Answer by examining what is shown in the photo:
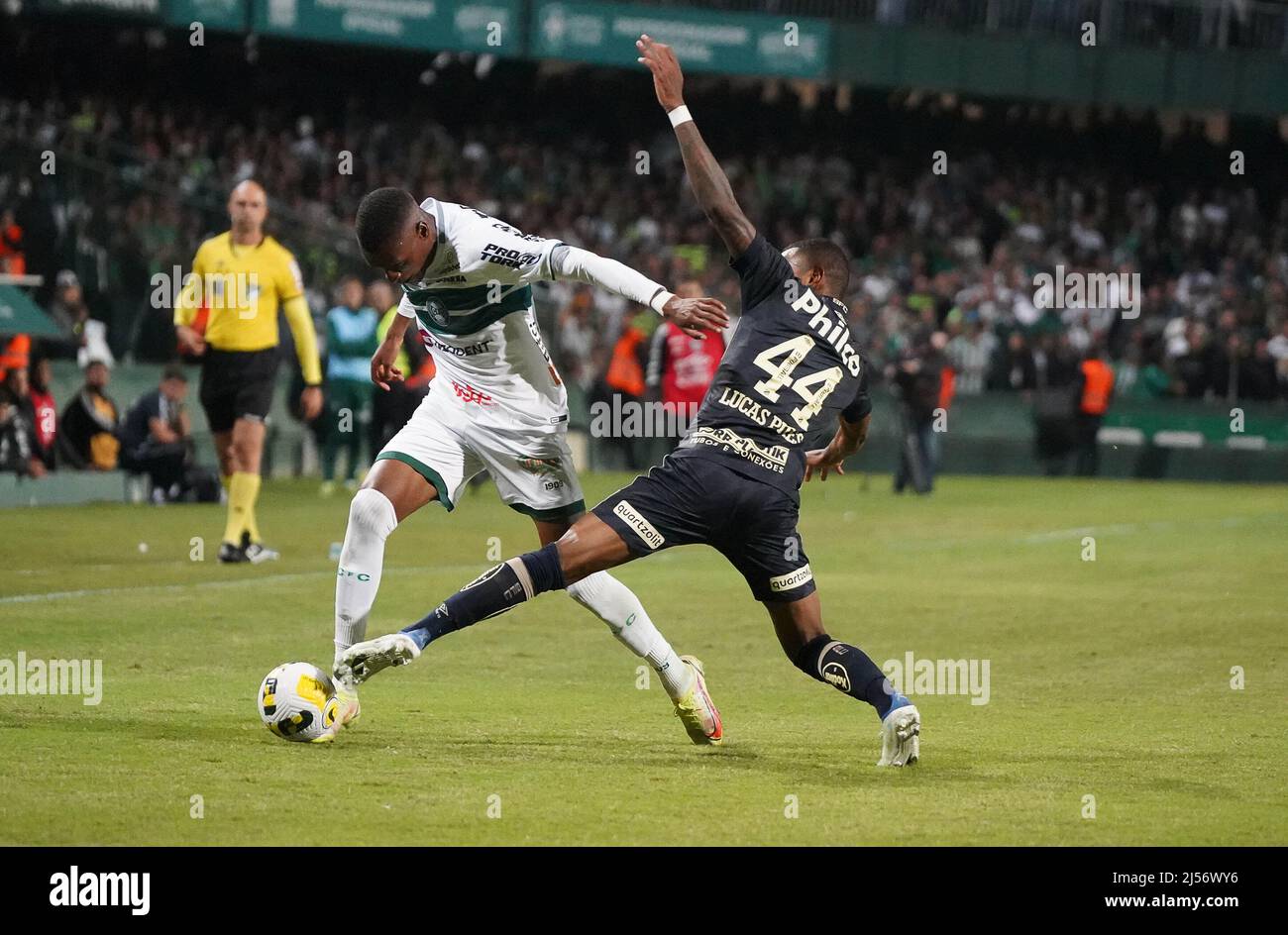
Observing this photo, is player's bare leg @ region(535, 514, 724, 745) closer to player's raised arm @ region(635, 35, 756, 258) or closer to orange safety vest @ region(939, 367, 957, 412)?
player's raised arm @ region(635, 35, 756, 258)

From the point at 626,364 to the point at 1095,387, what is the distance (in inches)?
295

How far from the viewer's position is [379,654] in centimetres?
666

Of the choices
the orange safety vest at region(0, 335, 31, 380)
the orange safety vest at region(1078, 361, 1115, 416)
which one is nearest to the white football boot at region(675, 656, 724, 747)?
the orange safety vest at region(0, 335, 31, 380)

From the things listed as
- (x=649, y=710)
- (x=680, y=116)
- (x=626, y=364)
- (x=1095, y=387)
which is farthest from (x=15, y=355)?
(x=1095, y=387)

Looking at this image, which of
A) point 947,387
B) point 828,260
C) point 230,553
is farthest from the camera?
point 947,387

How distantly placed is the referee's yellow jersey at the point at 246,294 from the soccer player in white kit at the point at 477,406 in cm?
518

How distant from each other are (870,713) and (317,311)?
56.0 feet

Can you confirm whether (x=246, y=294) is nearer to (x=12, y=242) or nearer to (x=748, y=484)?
(x=748, y=484)

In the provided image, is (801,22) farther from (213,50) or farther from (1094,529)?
(1094,529)

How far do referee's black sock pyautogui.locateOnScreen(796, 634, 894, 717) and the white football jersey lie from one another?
1622 millimetres

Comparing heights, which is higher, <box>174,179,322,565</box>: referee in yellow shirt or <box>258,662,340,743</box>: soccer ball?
<box>174,179,322,565</box>: referee in yellow shirt

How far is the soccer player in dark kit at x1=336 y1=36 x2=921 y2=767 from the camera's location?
22.6 ft

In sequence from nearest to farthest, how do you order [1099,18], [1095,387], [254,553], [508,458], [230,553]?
1. [508,458]
2. [230,553]
3. [254,553]
4. [1095,387]
5. [1099,18]

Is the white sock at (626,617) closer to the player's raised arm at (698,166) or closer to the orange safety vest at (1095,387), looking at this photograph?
the player's raised arm at (698,166)
